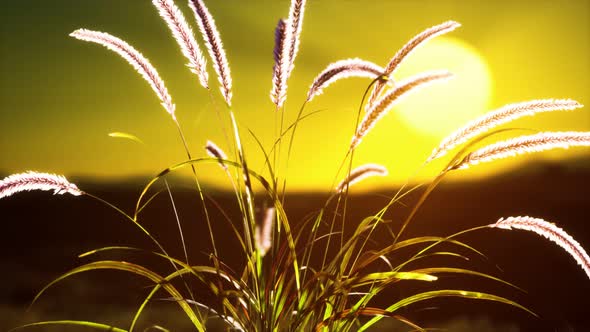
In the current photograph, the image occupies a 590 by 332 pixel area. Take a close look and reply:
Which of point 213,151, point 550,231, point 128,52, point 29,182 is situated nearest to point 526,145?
point 550,231

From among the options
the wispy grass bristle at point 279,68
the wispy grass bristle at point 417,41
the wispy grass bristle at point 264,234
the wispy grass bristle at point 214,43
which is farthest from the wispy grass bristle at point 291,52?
the wispy grass bristle at point 264,234

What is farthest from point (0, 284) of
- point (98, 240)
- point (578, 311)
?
point (578, 311)

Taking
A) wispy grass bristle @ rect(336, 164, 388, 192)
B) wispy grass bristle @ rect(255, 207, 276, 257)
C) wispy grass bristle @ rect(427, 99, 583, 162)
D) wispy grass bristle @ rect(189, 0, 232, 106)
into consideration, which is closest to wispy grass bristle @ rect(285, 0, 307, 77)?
wispy grass bristle @ rect(189, 0, 232, 106)

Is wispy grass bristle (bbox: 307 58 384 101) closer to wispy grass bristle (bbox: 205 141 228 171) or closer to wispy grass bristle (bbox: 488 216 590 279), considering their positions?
wispy grass bristle (bbox: 205 141 228 171)

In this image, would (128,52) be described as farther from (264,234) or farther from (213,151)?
(264,234)

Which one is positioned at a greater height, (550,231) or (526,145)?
(526,145)

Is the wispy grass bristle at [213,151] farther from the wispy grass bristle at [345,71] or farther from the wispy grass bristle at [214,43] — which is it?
the wispy grass bristle at [345,71]

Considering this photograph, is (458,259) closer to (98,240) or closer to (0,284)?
(98,240)
